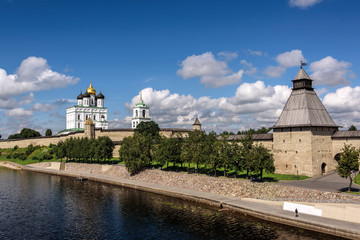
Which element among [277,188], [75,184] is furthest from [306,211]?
[75,184]

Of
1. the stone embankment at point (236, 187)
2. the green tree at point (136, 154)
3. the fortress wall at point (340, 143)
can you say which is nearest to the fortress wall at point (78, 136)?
the green tree at point (136, 154)

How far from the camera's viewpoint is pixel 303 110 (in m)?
39.9

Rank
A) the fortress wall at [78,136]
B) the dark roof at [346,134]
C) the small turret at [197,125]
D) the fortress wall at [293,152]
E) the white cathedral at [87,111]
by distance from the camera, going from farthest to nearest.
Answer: the white cathedral at [87,111]
the small turret at [197,125]
the fortress wall at [78,136]
the dark roof at [346,134]
the fortress wall at [293,152]

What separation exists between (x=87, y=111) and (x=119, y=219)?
8590cm

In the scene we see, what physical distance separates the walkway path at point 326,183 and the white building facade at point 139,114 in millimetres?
80208

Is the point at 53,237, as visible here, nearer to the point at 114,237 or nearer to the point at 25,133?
the point at 114,237

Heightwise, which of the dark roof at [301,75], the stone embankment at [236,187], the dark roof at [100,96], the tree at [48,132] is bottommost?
the stone embankment at [236,187]

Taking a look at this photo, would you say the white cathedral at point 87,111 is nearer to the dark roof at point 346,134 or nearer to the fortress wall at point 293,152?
the fortress wall at point 293,152

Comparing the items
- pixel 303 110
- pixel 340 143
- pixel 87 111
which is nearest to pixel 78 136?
pixel 87 111

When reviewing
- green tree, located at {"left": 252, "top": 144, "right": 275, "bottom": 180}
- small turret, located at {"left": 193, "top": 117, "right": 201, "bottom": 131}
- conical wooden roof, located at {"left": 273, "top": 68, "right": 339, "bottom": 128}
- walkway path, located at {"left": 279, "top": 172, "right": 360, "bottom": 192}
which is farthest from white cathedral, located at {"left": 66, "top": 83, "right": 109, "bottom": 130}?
walkway path, located at {"left": 279, "top": 172, "right": 360, "bottom": 192}

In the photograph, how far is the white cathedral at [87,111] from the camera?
10694cm

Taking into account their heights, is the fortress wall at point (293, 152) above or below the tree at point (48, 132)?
below

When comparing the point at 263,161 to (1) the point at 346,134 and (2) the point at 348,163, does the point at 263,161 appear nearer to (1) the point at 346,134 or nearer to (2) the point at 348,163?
Answer: (2) the point at 348,163

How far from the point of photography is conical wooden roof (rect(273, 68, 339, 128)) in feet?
129
